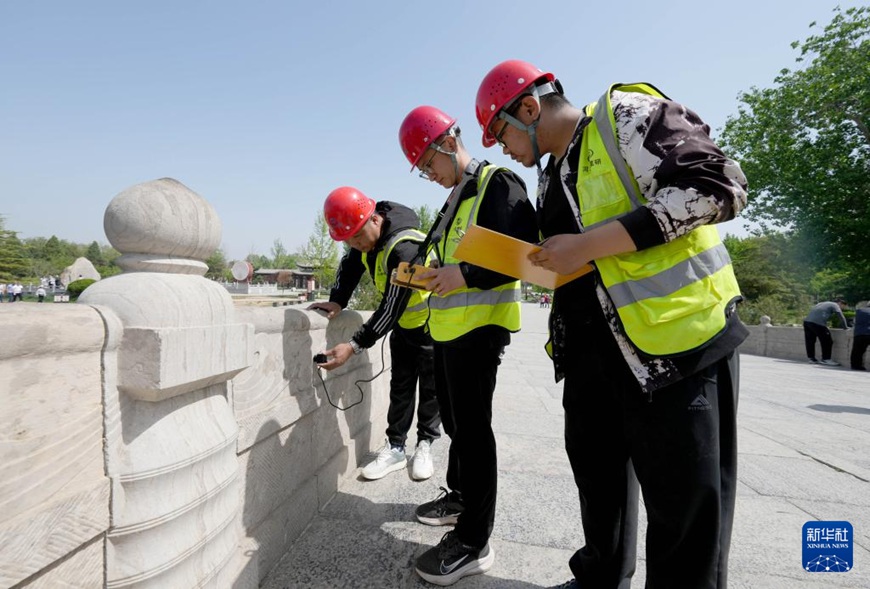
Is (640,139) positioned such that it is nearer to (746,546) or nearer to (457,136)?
(457,136)

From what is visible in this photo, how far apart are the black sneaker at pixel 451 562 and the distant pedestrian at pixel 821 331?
1468 centimetres

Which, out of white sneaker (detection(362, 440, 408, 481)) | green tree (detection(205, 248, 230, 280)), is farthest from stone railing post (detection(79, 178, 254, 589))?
green tree (detection(205, 248, 230, 280))

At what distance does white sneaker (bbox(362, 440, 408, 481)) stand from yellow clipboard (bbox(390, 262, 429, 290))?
5.45ft

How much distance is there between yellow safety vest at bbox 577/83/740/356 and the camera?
4.28ft

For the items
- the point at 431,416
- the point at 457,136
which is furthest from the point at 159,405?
the point at 431,416

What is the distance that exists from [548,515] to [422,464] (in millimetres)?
958

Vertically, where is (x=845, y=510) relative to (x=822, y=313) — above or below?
below

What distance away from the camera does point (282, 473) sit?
7.46 feet

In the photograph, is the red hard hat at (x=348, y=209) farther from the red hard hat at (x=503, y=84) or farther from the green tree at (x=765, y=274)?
the green tree at (x=765, y=274)

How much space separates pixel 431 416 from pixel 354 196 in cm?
175

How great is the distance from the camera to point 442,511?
103 inches

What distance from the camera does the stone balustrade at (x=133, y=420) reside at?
96 centimetres

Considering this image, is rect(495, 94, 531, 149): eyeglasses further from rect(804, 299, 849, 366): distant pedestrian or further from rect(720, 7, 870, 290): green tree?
rect(720, 7, 870, 290): green tree

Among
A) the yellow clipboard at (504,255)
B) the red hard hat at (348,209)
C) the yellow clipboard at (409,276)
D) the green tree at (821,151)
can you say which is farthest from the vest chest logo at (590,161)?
the green tree at (821,151)
